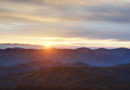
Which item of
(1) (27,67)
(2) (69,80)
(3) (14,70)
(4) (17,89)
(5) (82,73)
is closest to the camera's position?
(4) (17,89)

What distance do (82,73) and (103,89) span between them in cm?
2173

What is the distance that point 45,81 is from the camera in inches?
2222

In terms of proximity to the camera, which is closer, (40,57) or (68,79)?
(68,79)

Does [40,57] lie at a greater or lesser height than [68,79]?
greater

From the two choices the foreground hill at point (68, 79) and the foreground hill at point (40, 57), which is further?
the foreground hill at point (40, 57)

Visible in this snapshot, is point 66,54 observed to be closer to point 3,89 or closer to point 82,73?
point 82,73

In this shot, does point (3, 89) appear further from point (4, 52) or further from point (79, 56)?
point (79, 56)

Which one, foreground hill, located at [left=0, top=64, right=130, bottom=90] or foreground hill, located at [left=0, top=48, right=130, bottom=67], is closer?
foreground hill, located at [left=0, top=64, right=130, bottom=90]

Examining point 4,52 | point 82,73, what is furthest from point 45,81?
point 4,52

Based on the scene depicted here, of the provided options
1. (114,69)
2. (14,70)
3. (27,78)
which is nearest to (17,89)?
(27,78)

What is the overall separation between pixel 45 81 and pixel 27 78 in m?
6.64

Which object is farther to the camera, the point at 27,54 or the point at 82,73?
the point at 27,54

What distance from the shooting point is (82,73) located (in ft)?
192

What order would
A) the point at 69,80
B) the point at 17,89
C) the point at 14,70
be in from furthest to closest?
1. the point at 14,70
2. the point at 69,80
3. the point at 17,89
